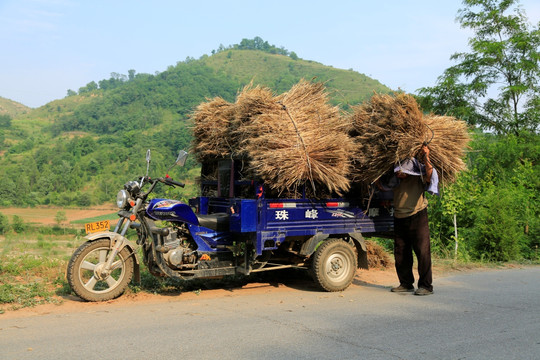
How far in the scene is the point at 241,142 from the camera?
19.3ft

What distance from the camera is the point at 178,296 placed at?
579cm

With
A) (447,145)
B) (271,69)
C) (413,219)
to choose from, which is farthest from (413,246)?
(271,69)

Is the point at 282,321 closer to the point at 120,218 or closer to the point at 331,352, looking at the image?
the point at 331,352

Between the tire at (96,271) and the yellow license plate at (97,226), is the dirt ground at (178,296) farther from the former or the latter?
the yellow license plate at (97,226)

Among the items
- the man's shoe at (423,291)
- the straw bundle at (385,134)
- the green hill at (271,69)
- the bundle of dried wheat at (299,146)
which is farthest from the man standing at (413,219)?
the green hill at (271,69)

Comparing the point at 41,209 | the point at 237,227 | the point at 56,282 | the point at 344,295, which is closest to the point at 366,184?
the point at 344,295

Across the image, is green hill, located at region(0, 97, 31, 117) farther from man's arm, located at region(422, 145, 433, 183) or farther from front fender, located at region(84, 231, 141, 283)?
man's arm, located at region(422, 145, 433, 183)

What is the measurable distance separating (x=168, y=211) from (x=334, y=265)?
7.79 ft

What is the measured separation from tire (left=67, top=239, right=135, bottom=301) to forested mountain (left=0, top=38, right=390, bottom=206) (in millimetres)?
3583

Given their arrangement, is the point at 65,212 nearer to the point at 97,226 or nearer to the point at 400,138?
the point at 97,226

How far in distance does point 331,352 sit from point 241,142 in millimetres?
2948

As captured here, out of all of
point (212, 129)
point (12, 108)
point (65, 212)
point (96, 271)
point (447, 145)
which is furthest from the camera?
point (12, 108)

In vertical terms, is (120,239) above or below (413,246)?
above

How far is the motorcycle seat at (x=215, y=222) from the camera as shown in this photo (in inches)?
236
